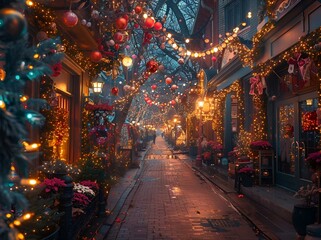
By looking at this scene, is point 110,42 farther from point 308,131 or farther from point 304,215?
point 304,215

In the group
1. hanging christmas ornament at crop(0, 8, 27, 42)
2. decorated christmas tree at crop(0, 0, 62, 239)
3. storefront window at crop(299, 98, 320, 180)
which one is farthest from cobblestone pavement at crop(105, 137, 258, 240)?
hanging christmas ornament at crop(0, 8, 27, 42)

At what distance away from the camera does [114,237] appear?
7988 mm

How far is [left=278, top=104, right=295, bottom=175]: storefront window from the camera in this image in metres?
12.5

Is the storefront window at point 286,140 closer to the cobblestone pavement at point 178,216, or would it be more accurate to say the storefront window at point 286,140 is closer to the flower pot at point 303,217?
the cobblestone pavement at point 178,216

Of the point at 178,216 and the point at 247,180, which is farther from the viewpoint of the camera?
the point at 247,180

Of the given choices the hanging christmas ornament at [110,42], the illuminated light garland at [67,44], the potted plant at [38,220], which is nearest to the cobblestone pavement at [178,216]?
the potted plant at [38,220]

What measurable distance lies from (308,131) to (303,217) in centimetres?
472

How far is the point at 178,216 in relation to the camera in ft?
32.6

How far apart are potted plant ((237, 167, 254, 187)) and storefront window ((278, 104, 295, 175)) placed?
104 centimetres

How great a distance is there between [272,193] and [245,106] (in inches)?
240

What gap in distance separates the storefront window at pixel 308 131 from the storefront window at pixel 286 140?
648 millimetres

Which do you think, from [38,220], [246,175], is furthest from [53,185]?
[246,175]

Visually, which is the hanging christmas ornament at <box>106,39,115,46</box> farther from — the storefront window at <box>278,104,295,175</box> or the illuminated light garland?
the storefront window at <box>278,104,295,175</box>

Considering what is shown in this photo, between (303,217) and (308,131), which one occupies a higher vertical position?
(308,131)
